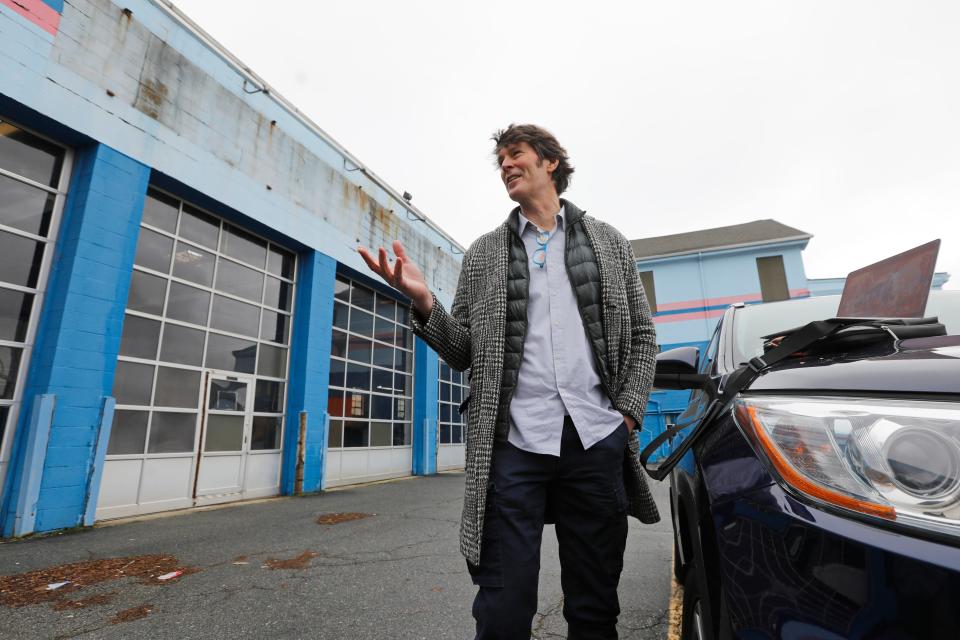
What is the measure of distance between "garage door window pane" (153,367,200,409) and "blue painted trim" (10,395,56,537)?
4.74ft

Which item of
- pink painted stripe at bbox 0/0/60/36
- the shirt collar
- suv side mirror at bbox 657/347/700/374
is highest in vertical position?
pink painted stripe at bbox 0/0/60/36

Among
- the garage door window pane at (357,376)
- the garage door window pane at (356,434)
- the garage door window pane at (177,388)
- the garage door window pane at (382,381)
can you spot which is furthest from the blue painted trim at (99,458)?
the garage door window pane at (382,381)

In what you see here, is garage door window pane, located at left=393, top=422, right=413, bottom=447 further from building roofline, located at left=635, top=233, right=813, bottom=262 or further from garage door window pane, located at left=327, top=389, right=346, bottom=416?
building roofline, located at left=635, top=233, right=813, bottom=262

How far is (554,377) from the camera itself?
61.3 inches

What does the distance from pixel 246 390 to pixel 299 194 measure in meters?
3.70

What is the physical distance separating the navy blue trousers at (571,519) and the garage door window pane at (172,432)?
6.66 m

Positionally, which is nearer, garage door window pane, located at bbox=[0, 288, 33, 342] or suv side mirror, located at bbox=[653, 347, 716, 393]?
suv side mirror, located at bbox=[653, 347, 716, 393]

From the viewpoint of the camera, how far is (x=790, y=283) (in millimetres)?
17547

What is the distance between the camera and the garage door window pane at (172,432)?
21.0ft

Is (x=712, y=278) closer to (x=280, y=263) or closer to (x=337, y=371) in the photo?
(x=337, y=371)

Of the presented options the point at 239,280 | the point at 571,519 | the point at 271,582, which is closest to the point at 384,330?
the point at 239,280

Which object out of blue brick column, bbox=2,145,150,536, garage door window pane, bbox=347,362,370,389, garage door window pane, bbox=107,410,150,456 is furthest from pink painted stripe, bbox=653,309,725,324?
blue brick column, bbox=2,145,150,536

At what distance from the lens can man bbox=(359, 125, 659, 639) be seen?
1397mm

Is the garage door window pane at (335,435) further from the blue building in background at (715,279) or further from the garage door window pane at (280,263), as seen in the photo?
the blue building in background at (715,279)
